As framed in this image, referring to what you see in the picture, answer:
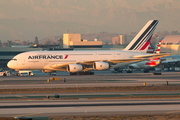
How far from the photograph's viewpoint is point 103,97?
32.4 meters

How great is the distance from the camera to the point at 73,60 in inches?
2699

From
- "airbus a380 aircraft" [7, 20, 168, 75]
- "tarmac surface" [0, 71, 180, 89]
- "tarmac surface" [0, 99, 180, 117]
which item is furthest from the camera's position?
"airbus a380 aircraft" [7, 20, 168, 75]

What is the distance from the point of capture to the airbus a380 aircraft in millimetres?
67188

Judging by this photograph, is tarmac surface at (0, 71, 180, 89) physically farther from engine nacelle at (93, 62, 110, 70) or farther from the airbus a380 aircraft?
engine nacelle at (93, 62, 110, 70)

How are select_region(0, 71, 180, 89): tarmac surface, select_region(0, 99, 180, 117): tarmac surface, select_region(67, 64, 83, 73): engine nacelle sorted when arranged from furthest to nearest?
select_region(67, 64, 83, 73): engine nacelle < select_region(0, 71, 180, 89): tarmac surface < select_region(0, 99, 180, 117): tarmac surface

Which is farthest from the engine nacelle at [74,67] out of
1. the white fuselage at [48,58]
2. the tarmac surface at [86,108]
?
the tarmac surface at [86,108]

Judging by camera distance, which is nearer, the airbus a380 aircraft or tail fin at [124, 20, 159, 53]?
the airbus a380 aircraft

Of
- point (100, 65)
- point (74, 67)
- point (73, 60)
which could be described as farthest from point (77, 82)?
→ point (73, 60)

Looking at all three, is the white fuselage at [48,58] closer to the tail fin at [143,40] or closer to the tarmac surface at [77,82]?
the tail fin at [143,40]

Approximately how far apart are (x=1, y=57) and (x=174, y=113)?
298 ft

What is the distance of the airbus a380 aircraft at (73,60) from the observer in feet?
220

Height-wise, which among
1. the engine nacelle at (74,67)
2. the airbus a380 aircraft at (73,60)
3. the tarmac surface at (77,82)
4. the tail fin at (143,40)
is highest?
the tail fin at (143,40)

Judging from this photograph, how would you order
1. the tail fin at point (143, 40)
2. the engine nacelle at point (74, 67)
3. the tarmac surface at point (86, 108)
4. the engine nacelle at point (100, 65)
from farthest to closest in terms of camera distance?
the tail fin at point (143, 40), the engine nacelle at point (100, 65), the engine nacelle at point (74, 67), the tarmac surface at point (86, 108)

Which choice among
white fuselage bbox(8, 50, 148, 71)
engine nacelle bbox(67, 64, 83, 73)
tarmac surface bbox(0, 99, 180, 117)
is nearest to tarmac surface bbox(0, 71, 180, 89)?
engine nacelle bbox(67, 64, 83, 73)
